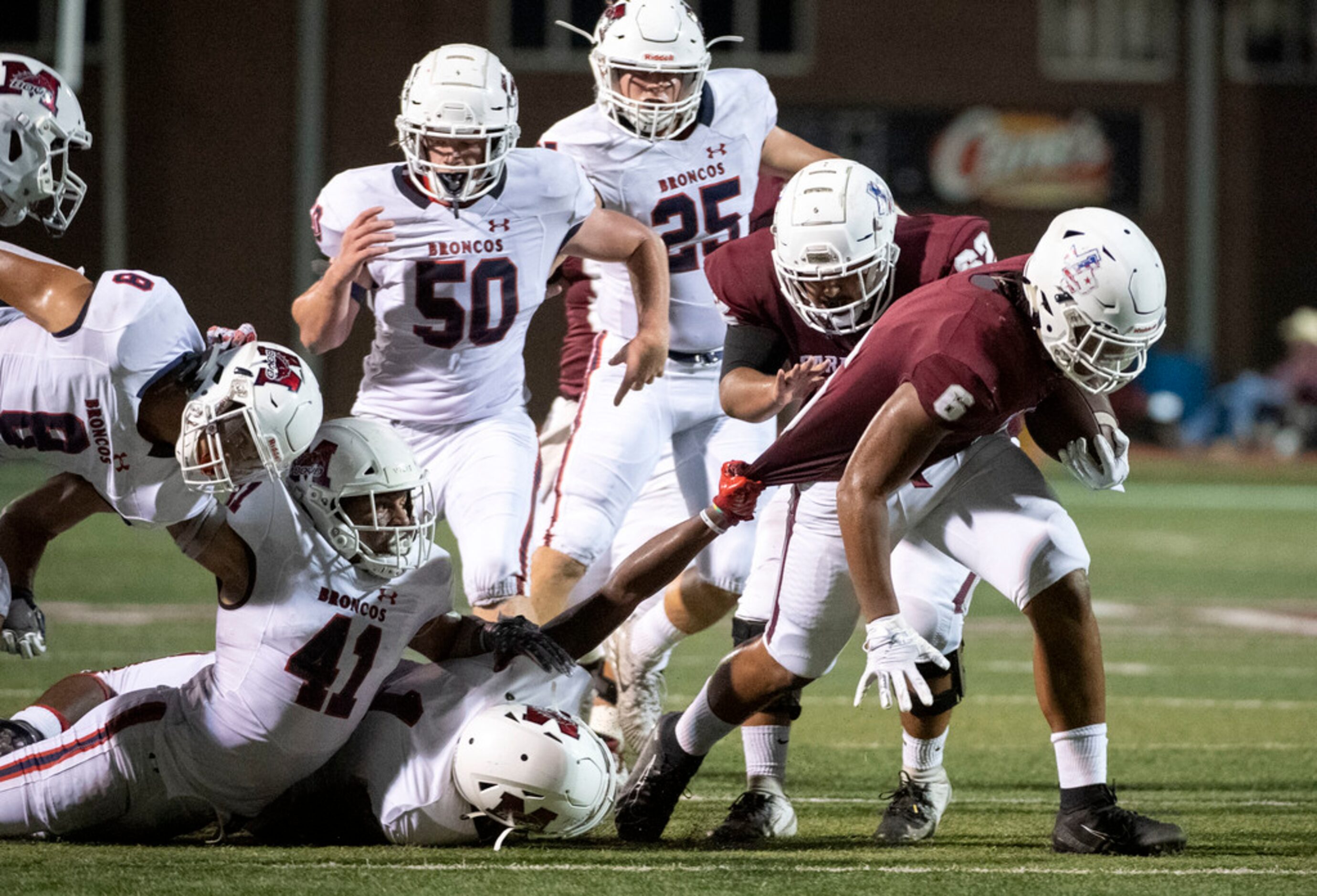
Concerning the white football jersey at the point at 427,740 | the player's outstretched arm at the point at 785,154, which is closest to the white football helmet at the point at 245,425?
the white football jersey at the point at 427,740

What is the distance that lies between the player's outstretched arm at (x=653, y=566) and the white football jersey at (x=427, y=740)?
0.12m

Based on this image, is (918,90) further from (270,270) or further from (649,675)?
(649,675)

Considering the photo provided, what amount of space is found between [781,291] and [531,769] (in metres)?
1.42

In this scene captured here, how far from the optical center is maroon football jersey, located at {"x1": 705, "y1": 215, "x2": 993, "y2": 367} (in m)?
4.46

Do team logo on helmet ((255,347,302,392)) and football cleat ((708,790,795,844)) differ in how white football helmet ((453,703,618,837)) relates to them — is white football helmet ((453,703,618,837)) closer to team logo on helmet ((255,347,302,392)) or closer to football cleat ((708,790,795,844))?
football cleat ((708,790,795,844))

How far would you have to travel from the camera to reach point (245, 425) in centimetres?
370

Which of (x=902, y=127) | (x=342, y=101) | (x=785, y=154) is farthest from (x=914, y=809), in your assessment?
(x=902, y=127)

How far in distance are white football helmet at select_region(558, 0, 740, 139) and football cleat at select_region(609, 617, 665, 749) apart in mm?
1541

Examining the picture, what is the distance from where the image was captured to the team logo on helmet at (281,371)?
3.77 meters

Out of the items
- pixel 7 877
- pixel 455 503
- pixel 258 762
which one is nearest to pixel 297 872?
pixel 258 762

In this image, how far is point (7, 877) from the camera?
3.47 m

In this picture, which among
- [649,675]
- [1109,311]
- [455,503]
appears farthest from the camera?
[649,675]

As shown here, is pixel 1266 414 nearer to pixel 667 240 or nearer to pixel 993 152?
pixel 993 152

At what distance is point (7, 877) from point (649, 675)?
7.35ft
